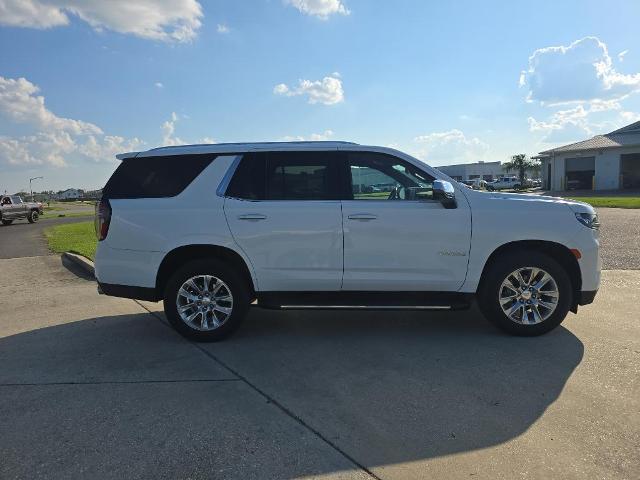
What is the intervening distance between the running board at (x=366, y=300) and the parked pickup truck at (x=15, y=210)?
2770 centimetres

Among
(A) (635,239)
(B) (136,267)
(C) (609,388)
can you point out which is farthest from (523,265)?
(A) (635,239)

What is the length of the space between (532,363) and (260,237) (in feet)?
8.98

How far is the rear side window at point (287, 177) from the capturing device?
16.6 feet

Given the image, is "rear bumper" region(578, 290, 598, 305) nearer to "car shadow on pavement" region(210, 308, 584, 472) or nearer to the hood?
"car shadow on pavement" region(210, 308, 584, 472)

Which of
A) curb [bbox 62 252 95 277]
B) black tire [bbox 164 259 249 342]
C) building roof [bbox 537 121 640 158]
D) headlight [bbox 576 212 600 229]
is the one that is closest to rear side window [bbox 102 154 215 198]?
black tire [bbox 164 259 249 342]

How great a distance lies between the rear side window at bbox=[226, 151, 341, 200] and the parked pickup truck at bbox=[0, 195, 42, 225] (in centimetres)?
2738

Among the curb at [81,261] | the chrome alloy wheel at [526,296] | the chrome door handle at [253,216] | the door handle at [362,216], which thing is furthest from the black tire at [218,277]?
the curb at [81,261]

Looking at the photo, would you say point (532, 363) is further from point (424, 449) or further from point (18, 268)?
point (18, 268)

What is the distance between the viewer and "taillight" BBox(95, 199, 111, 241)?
5.14 metres

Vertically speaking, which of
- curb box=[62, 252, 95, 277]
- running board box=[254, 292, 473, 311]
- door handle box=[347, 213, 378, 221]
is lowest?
curb box=[62, 252, 95, 277]

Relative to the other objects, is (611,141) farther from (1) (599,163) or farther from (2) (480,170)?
(2) (480,170)

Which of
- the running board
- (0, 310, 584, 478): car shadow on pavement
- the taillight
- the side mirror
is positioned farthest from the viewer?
the taillight

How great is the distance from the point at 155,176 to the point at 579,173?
4573cm

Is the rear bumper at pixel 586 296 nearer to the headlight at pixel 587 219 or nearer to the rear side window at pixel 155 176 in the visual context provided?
the headlight at pixel 587 219
